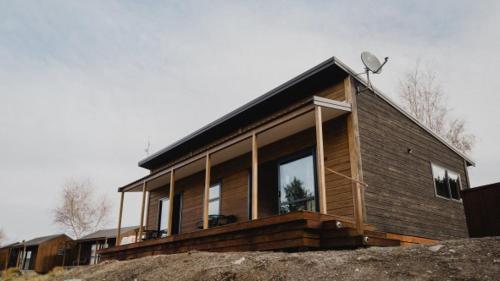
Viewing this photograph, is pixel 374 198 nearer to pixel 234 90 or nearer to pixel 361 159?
pixel 361 159

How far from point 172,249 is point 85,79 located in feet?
35.0

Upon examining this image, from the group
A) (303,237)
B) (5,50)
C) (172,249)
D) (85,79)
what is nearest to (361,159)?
(303,237)

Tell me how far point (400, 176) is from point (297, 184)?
252cm

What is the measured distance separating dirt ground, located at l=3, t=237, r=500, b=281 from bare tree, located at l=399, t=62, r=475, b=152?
697 inches

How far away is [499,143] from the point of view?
24031 mm

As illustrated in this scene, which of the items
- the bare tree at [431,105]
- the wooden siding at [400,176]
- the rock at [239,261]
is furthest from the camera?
the bare tree at [431,105]

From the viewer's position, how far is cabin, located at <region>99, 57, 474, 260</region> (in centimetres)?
689

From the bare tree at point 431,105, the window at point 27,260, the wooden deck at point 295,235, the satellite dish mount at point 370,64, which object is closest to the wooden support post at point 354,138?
the satellite dish mount at point 370,64

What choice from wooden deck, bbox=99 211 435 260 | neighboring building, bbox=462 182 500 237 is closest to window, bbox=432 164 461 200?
wooden deck, bbox=99 211 435 260

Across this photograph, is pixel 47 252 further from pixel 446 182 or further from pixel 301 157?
pixel 446 182

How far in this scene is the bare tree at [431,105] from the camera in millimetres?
20958

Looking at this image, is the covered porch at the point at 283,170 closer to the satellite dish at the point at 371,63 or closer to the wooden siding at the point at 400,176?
the wooden siding at the point at 400,176

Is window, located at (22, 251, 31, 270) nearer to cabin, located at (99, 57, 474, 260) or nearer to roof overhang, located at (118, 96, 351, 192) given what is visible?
cabin, located at (99, 57, 474, 260)

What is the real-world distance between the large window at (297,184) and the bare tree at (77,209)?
39647mm
